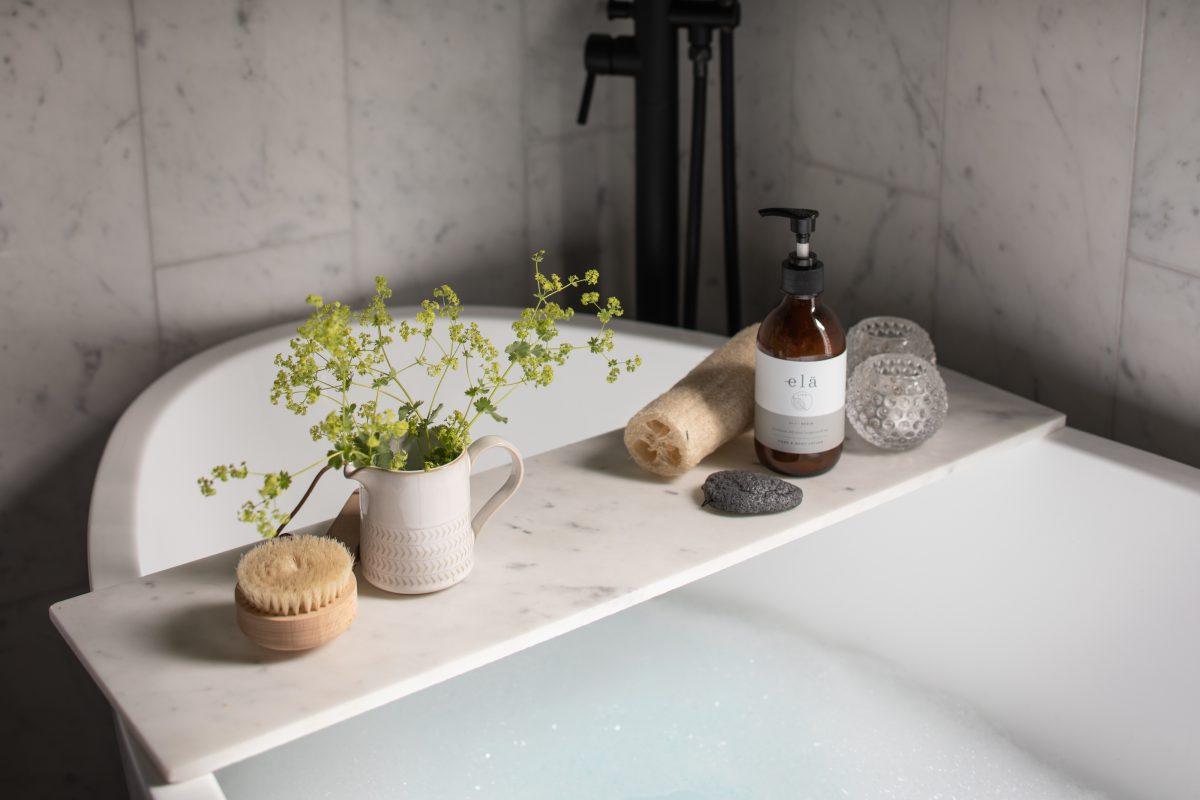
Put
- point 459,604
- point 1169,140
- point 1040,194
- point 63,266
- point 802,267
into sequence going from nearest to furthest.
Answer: point 459,604
point 802,267
point 1169,140
point 1040,194
point 63,266

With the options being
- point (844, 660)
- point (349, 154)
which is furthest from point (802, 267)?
point (349, 154)

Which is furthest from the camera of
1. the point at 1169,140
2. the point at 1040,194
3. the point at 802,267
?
the point at 1040,194

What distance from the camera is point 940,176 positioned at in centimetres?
173

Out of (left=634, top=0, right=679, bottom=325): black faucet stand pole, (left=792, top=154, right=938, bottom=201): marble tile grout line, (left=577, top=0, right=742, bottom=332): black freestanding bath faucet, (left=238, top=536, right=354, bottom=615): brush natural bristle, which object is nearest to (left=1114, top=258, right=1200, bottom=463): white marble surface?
(left=792, top=154, right=938, bottom=201): marble tile grout line

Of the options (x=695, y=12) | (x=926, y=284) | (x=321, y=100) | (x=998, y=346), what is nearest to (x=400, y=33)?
(x=321, y=100)

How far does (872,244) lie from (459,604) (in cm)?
102

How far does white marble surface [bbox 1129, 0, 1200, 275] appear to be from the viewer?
A: 4.50ft

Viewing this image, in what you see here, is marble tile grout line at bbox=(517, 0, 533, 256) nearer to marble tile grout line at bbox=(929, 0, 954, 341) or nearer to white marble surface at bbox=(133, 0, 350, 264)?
white marble surface at bbox=(133, 0, 350, 264)

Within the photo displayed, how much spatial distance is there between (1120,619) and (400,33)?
123 centimetres

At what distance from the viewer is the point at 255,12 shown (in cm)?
177

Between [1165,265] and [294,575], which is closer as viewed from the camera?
[294,575]

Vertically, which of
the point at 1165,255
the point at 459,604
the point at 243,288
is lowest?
the point at 459,604

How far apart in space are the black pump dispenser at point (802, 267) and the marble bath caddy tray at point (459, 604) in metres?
0.20

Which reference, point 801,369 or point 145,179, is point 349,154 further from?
point 801,369
